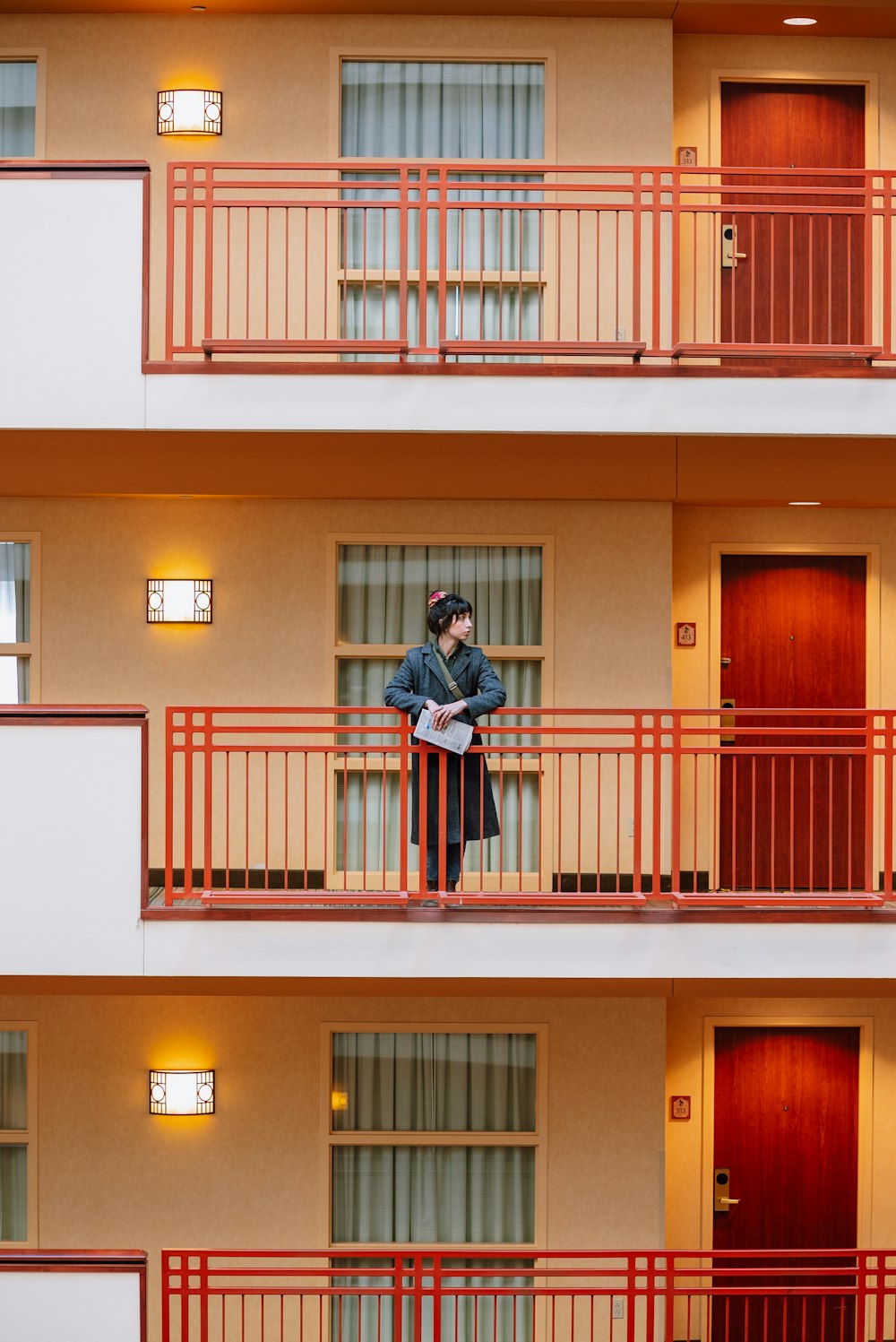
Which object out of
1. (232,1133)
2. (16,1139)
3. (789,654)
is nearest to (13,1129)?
(16,1139)

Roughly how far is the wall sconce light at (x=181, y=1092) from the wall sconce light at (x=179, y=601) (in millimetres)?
2931

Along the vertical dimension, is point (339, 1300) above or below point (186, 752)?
below

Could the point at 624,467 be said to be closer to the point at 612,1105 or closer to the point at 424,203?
the point at 424,203

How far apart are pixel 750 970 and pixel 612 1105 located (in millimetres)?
2258

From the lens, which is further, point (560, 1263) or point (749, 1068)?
point (749, 1068)

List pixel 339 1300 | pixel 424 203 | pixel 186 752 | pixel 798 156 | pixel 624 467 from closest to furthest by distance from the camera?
1. pixel 186 752
2. pixel 424 203
3. pixel 624 467
4. pixel 339 1300
5. pixel 798 156

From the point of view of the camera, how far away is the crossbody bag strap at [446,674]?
683cm

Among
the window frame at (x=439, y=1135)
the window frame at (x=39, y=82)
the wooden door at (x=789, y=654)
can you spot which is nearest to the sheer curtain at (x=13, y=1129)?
the window frame at (x=439, y=1135)

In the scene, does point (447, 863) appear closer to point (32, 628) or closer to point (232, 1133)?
point (232, 1133)

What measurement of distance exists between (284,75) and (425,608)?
3.59 meters

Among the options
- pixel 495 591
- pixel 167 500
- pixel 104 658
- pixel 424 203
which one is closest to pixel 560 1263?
pixel 495 591

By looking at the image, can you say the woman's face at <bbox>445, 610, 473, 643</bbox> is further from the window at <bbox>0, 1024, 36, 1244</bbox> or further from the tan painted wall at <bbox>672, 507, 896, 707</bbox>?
the window at <bbox>0, 1024, 36, 1244</bbox>

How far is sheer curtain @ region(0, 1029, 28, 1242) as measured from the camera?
8.48 metres

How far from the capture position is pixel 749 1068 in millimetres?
8984
